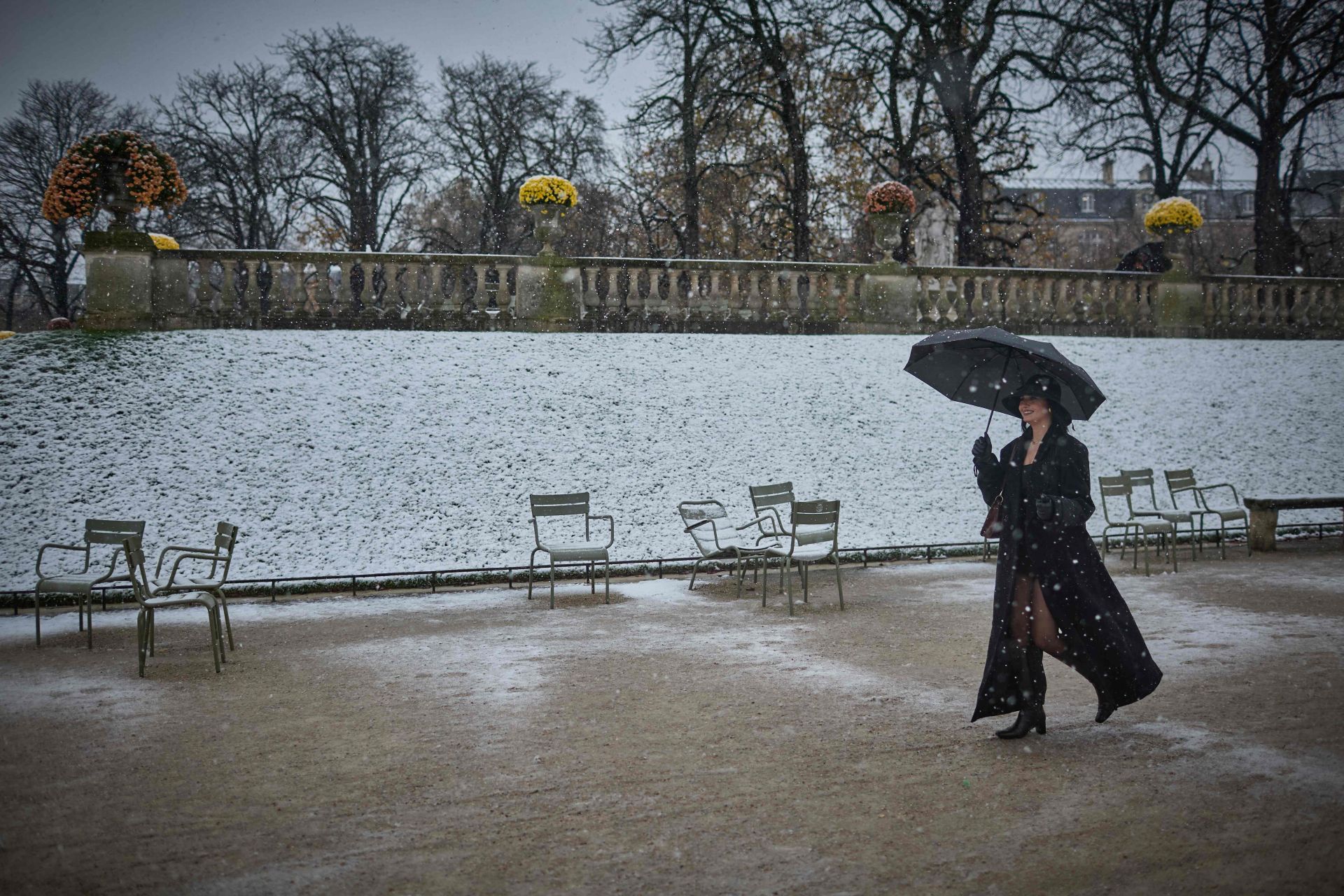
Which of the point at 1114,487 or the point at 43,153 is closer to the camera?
the point at 1114,487

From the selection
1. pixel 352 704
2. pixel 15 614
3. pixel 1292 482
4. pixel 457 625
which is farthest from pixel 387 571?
pixel 1292 482

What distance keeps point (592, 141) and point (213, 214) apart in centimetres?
1257

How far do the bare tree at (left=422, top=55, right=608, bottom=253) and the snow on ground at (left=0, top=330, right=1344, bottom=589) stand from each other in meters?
17.4

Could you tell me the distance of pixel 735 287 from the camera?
16.7 m

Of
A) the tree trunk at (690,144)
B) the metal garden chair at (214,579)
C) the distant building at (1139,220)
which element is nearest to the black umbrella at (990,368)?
the metal garden chair at (214,579)

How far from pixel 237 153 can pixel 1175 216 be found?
2718cm

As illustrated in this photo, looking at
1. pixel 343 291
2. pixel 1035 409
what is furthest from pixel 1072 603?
pixel 343 291

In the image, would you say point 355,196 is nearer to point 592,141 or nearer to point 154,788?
point 592,141

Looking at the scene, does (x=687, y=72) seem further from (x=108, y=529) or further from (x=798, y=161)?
(x=108, y=529)

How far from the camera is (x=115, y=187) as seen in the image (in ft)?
48.5

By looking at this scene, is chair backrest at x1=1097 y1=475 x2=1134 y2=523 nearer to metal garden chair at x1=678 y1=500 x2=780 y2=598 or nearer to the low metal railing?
the low metal railing

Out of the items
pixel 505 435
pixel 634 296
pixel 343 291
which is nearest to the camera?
pixel 505 435

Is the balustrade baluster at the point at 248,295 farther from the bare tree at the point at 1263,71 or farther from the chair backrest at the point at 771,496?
the bare tree at the point at 1263,71

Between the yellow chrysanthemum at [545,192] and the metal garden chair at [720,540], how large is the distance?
6754mm
